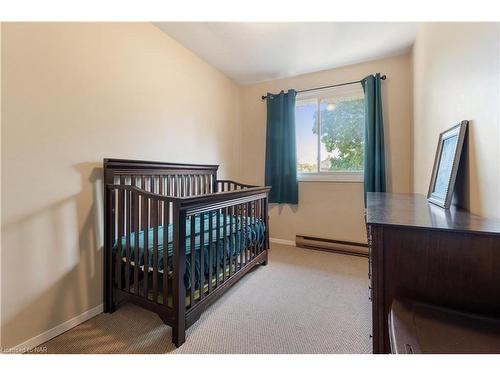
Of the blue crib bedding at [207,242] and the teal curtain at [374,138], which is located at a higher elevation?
the teal curtain at [374,138]

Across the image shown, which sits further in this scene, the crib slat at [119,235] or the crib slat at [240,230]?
the crib slat at [240,230]

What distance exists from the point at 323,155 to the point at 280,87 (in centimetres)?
111

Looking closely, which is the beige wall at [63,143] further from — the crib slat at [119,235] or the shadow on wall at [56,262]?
the crib slat at [119,235]

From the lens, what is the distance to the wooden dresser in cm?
78

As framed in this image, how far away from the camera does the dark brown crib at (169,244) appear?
136cm

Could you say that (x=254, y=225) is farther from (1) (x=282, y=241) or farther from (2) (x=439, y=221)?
(2) (x=439, y=221)

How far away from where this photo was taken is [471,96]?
3.82 ft

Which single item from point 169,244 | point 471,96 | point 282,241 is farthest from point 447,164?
point 282,241

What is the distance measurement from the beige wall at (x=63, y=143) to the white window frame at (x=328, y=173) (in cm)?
185

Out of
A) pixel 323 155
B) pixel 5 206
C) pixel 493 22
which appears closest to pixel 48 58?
pixel 5 206

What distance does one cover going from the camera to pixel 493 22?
37.6 inches

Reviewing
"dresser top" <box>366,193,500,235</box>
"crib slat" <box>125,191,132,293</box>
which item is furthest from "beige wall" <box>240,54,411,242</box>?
"crib slat" <box>125,191,132,293</box>

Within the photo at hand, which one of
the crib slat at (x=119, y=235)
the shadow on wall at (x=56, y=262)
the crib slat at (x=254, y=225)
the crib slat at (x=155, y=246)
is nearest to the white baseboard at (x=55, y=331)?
the shadow on wall at (x=56, y=262)
